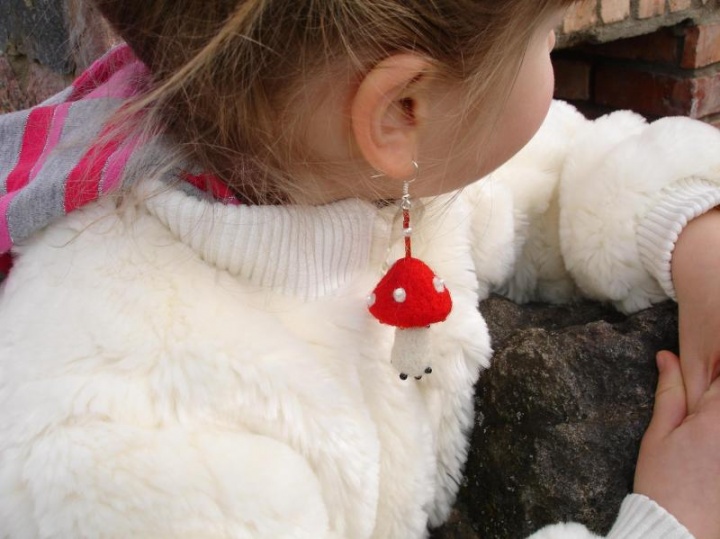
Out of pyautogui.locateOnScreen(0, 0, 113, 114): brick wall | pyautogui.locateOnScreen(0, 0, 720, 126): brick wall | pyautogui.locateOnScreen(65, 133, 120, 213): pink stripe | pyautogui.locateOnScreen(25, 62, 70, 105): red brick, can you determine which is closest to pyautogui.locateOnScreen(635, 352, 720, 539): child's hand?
pyautogui.locateOnScreen(65, 133, 120, 213): pink stripe

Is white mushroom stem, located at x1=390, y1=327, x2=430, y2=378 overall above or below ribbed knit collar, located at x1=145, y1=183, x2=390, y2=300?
below

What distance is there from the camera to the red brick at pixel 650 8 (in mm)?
1611

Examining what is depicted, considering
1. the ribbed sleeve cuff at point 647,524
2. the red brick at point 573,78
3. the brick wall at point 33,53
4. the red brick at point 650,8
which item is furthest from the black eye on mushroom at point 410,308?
the red brick at point 573,78

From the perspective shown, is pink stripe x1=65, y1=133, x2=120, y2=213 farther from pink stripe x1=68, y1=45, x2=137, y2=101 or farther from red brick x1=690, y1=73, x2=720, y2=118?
red brick x1=690, y1=73, x2=720, y2=118

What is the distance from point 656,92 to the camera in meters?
1.82

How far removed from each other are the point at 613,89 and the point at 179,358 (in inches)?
65.1

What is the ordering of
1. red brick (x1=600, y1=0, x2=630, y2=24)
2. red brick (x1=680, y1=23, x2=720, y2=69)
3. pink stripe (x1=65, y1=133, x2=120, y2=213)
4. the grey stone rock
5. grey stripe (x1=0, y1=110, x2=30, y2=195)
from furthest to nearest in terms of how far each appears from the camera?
red brick (x1=680, y1=23, x2=720, y2=69)
red brick (x1=600, y1=0, x2=630, y2=24)
the grey stone rock
grey stripe (x1=0, y1=110, x2=30, y2=195)
pink stripe (x1=65, y1=133, x2=120, y2=213)

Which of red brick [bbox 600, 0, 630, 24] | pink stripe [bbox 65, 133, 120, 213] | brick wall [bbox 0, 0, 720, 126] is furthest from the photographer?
red brick [bbox 600, 0, 630, 24]

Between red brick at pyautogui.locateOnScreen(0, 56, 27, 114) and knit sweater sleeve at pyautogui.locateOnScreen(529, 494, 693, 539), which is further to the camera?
red brick at pyautogui.locateOnScreen(0, 56, 27, 114)

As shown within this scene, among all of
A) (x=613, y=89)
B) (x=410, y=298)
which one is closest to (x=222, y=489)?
(x=410, y=298)

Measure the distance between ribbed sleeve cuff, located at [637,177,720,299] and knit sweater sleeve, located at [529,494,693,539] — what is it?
287 millimetres

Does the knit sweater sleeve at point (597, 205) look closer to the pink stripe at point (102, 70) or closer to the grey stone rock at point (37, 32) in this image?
the pink stripe at point (102, 70)

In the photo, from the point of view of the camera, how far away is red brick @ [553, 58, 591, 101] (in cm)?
195

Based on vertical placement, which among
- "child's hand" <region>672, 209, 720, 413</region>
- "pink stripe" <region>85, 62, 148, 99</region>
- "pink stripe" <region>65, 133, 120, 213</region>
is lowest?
"child's hand" <region>672, 209, 720, 413</region>
